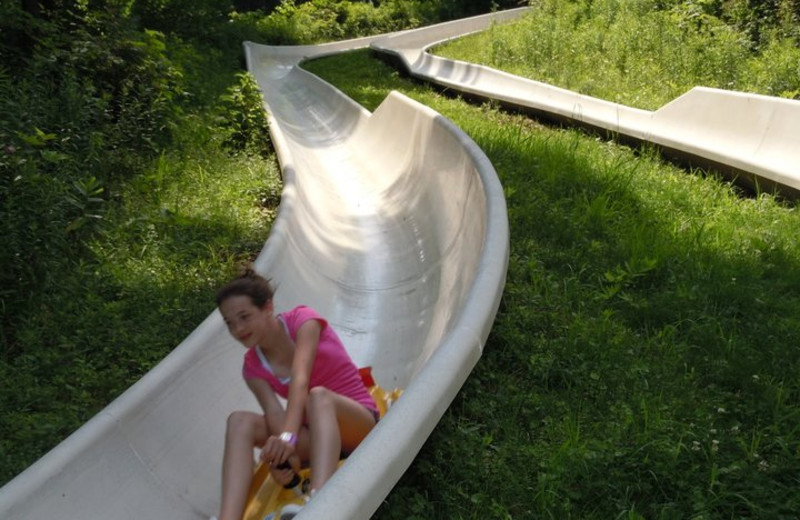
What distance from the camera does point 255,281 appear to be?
2846 millimetres

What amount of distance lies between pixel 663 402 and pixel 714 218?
2523 mm

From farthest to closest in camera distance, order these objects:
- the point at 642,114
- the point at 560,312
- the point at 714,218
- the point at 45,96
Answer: the point at 642,114 < the point at 45,96 < the point at 714,218 < the point at 560,312

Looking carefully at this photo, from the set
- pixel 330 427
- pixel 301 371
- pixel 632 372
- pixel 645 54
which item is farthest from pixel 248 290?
pixel 645 54

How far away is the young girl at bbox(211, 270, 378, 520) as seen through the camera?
2.61m

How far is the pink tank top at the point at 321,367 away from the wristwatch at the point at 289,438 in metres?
0.32

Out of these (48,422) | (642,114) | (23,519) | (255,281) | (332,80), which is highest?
(255,281)

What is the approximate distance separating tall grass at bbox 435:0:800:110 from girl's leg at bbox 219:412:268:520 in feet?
23.4

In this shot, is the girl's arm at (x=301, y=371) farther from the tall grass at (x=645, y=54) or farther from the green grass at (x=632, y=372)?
the tall grass at (x=645, y=54)

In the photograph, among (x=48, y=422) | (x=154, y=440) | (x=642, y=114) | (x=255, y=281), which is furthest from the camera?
(x=642, y=114)

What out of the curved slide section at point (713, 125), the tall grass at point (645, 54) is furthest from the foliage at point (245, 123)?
the tall grass at point (645, 54)

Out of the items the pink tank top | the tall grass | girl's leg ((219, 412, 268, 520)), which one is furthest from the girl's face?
the tall grass

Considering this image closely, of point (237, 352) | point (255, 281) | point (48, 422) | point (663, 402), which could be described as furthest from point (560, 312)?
point (48, 422)

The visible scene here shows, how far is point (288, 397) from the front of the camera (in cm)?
279

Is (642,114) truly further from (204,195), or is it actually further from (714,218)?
(204,195)
